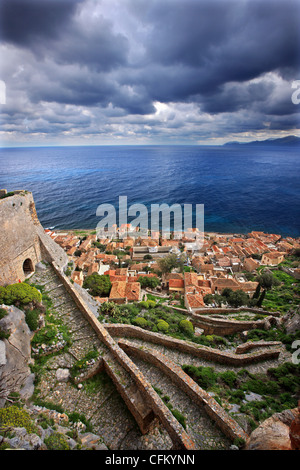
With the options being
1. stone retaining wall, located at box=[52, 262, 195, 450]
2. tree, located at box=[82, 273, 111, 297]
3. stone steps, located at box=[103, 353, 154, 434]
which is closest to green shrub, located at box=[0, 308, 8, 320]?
stone retaining wall, located at box=[52, 262, 195, 450]

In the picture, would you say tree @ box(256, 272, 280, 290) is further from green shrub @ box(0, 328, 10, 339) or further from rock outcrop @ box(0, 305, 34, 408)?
green shrub @ box(0, 328, 10, 339)

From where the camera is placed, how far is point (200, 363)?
414 inches

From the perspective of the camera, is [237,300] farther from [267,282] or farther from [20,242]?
[20,242]

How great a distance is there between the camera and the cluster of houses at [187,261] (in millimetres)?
23209

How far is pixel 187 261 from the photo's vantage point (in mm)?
36312

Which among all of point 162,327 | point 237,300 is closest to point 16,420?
point 162,327

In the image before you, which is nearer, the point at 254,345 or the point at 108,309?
the point at 254,345

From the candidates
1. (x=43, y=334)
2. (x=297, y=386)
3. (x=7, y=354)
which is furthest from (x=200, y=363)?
A: (x=7, y=354)

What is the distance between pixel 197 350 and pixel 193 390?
3007 millimetres

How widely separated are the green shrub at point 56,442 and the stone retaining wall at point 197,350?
6.16 metres

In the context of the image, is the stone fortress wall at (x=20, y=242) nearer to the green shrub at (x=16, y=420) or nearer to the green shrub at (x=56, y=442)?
the green shrub at (x=16, y=420)
